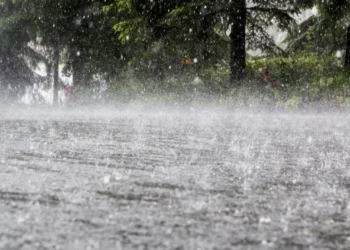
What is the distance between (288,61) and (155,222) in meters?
12.5

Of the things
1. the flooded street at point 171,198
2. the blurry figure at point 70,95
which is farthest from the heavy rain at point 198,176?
the blurry figure at point 70,95

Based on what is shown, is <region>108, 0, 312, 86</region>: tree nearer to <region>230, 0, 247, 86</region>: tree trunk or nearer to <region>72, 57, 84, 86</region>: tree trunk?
<region>230, 0, 247, 86</region>: tree trunk

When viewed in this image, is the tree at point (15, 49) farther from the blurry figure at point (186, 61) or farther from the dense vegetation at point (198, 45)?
the blurry figure at point (186, 61)

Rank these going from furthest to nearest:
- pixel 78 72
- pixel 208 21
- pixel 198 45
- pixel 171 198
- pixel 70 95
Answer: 1. pixel 78 72
2. pixel 70 95
3. pixel 198 45
4. pixel 208 21
5. pixel 171 198

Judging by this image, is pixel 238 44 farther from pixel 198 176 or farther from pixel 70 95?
pixel 198 176

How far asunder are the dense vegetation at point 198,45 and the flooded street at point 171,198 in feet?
26.8

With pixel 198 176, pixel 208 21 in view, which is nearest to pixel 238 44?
pixel 208 21

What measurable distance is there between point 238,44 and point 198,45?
104cm

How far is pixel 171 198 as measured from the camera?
191 centimetres

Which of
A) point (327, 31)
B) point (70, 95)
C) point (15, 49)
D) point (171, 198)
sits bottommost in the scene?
point (171, 198)

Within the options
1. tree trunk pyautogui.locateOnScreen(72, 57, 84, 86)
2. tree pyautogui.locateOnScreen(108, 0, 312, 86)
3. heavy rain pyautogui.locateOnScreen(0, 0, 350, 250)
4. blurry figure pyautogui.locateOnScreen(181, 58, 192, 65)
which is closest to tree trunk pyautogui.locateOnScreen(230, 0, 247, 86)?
tree pyautogui.locateOnScreen(108, 0, 312, 86)

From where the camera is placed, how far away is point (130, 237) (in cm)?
133

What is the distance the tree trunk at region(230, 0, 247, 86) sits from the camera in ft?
41.8

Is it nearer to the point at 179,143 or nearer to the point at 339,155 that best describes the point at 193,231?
the point at 339,155
